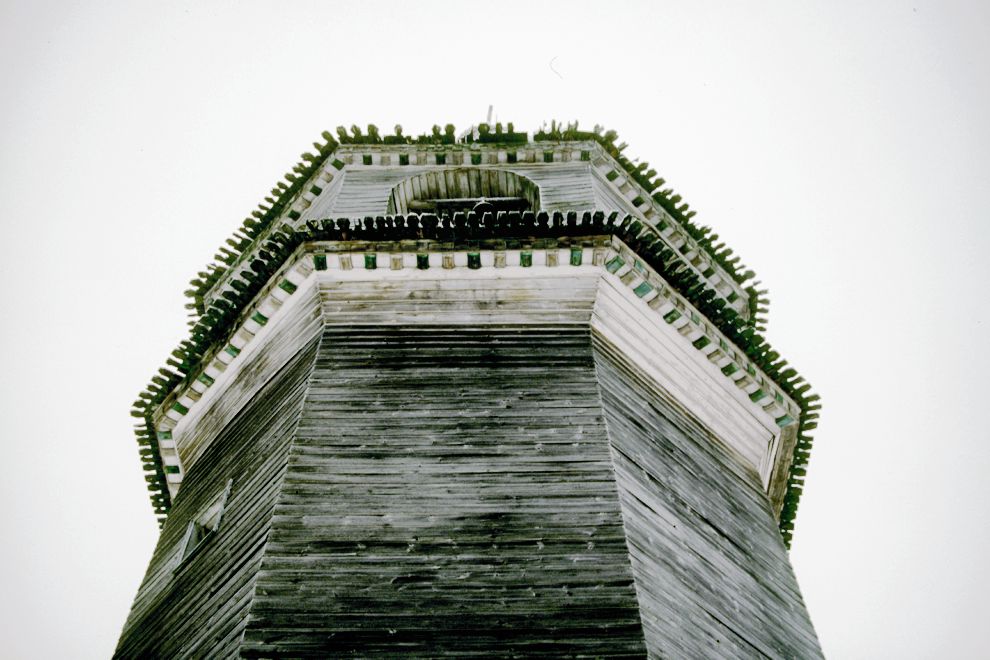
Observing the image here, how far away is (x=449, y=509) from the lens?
7.51 m

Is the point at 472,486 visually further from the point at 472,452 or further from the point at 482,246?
the point at 482,246

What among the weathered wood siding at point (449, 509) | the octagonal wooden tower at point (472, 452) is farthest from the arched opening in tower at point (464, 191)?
the weathered wood siding at point (449, 509)

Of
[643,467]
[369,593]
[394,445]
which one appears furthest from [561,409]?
[369,593]

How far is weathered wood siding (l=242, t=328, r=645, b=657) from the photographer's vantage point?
21.2ft

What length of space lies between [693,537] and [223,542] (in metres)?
3.84

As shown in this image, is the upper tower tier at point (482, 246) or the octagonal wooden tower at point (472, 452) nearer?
the octagonal wooden tower at point (472, 452)

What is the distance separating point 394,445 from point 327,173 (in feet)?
24.6

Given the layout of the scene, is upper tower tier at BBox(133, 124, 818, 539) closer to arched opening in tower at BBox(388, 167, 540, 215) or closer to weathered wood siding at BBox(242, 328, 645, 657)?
arched opening in tower at BBox(388, 167, 540, 215)

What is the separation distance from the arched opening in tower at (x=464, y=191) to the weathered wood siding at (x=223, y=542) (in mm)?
5077

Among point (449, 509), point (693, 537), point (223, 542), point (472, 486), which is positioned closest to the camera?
point (449, 509)

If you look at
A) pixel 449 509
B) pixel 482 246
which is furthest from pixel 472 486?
pixel 482 246

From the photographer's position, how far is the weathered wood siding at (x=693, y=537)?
23.6ft

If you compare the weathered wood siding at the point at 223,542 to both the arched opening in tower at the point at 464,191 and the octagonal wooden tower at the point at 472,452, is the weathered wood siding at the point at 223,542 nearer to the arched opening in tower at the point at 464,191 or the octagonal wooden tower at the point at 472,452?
the octagonal wooden tower at the point at 472,452

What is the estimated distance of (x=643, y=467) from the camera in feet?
27.9
